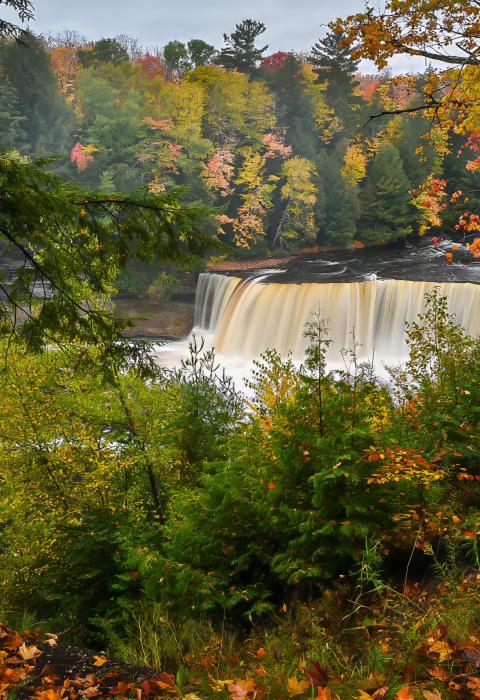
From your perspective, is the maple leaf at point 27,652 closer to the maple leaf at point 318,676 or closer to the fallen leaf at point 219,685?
the fallen leaf at point 219,685

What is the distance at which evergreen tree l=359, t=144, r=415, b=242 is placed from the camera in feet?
96.7

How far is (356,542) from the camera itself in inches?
149

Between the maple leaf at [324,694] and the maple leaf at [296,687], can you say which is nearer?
the maple leaf at [324,694]

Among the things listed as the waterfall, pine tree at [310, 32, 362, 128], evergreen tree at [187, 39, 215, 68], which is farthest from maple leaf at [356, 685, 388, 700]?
evergreen tree at [187, 39, 215, 68]

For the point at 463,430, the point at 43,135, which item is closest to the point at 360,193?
the point at 43,135

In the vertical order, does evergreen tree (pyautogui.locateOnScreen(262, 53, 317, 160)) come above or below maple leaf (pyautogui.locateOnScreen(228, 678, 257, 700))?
above

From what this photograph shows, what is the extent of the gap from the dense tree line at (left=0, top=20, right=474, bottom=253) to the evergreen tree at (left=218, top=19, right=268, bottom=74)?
6 centimetres

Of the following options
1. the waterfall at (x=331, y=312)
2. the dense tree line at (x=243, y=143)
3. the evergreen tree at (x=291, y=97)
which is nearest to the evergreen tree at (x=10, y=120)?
the dense tree line at (x=243, y=143)

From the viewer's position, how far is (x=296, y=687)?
7.41ft

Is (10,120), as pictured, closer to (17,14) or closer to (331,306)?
(331,306)

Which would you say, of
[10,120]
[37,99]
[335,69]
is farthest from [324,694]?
[335,69]

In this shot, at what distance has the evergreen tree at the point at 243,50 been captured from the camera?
3294 centimetres

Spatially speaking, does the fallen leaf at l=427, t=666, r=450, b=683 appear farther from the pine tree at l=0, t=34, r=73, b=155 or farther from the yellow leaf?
the pine tree at l=0, t=34, r=73, b=155

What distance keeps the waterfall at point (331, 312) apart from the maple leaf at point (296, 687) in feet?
51.5
